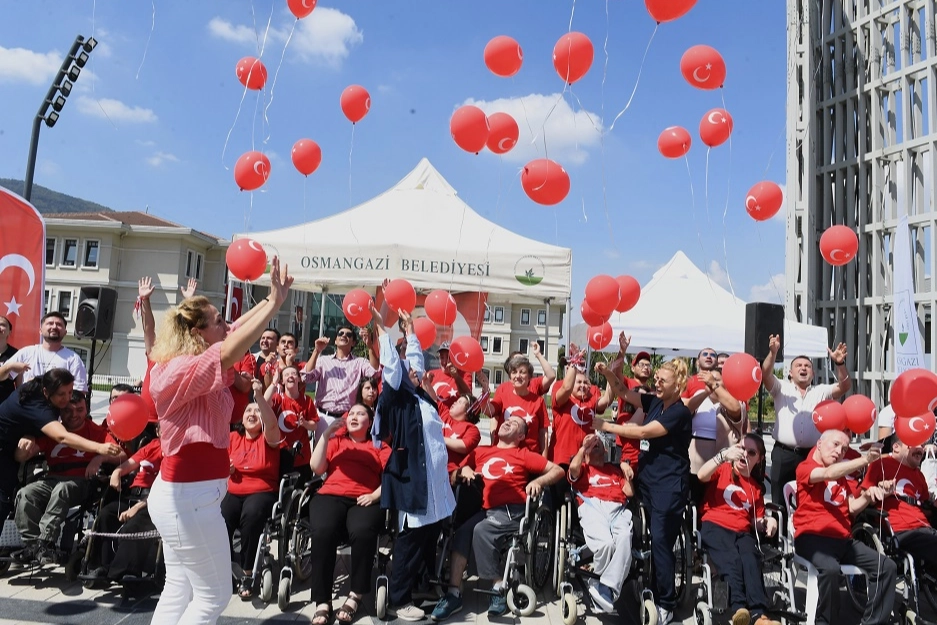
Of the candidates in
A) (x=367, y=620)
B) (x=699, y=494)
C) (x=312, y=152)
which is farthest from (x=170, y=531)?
(x=312, y=152)

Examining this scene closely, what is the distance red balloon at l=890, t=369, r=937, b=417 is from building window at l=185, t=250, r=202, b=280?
33214 mm

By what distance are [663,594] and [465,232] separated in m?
4.31

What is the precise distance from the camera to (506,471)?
420cm

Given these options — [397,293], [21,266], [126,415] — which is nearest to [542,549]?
[397,293]

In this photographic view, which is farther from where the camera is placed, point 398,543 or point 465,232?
point 465,232

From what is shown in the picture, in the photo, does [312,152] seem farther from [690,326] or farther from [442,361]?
[690,326]

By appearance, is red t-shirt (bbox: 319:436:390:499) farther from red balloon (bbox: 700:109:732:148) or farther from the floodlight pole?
the floodlight pole

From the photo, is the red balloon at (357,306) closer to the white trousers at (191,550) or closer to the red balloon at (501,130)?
the red balloon at (501,130)

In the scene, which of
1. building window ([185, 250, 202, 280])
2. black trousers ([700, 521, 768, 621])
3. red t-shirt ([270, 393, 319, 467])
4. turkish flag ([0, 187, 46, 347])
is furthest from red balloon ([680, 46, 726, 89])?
building window ([185, 250, 202, 280])

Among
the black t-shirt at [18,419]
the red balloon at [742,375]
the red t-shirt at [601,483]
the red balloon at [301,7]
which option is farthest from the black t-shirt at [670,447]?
the red balloon at [301,7]

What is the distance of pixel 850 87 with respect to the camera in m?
15.1

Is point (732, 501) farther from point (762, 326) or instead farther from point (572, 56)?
point (572, 56)

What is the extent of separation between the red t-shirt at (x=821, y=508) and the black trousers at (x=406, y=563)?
220 cm

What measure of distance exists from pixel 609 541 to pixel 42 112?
9.76 metres
